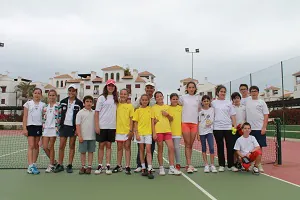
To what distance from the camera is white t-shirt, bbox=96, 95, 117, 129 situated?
5656 millimetres

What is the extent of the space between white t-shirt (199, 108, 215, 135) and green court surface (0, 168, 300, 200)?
875 mm

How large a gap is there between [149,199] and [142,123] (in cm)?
189

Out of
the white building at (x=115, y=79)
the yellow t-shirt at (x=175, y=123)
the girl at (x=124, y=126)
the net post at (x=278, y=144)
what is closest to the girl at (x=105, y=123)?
the girl at (x=124, y=126)

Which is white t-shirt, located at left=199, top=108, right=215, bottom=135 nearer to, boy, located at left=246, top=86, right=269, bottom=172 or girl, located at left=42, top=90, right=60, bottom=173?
boy, located at left=246, top=86, right=269, bottom=172

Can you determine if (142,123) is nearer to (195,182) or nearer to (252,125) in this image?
(195,182)

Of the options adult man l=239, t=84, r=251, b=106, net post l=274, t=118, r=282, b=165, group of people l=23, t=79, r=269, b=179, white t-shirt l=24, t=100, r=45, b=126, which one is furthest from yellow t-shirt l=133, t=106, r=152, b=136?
net post l=274, t=118, r=282, b=165

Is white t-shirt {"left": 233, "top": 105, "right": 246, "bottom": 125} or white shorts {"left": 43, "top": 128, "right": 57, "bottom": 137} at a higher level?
white t-shirt {"left": 233, "top": 105, "right": 246, "bottom": 125}

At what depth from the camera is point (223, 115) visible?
598cm

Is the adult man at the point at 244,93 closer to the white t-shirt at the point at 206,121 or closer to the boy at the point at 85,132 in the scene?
the white t-shirt at the point at 206,121

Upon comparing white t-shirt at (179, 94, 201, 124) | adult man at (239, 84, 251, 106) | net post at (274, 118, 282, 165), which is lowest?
net post at (274, 118, 282, 165)

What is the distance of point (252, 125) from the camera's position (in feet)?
20.3

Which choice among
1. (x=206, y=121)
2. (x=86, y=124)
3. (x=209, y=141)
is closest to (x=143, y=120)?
(x=86, y=124)

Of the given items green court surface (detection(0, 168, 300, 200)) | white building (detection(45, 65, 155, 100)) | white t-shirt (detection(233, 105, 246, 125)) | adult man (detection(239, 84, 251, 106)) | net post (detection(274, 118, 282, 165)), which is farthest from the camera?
white building (detection(45, 65, 155, 100))

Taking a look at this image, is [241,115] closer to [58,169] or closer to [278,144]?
[278,144]
